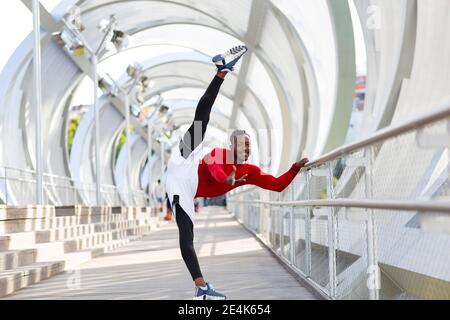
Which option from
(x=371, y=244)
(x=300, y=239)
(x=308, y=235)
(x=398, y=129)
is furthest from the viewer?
(x=300, y=239)

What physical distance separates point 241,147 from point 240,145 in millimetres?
19

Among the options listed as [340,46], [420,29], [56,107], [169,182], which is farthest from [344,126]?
[56,107]

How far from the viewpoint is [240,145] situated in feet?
17.1

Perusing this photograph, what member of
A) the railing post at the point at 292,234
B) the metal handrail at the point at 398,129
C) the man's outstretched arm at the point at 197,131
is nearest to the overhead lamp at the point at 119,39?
the railing post at the point at 292,234

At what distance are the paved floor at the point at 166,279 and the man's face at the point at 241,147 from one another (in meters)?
1.12

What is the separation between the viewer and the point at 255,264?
9.12m

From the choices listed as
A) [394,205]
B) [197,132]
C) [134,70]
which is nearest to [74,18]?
[134,70]

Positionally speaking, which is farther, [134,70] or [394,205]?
[134,70]

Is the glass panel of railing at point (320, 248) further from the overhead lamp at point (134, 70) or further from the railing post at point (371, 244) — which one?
the overhead lamp at point (134, 70)

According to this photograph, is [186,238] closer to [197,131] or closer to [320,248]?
[197,131]

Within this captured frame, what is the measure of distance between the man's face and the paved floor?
1.12m

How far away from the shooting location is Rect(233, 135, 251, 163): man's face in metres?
5.18

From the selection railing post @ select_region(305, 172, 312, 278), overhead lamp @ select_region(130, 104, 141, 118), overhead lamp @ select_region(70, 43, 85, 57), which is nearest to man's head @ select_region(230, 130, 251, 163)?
railing post @ select_region(305, 172, 312, 278)

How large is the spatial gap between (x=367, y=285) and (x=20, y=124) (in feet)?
55.2
